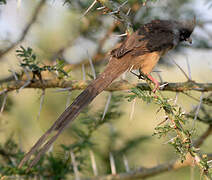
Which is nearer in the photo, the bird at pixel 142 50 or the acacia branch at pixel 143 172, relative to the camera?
the bird at pixel 142 50

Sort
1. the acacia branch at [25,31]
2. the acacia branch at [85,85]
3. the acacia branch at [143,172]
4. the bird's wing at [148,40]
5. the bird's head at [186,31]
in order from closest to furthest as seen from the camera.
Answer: the acacia branch at [85,85] → the bird's wing at [148,40] → the acacia branch at [143,172] → the acacia branch at [25,31] → the bird's head at [186,31]

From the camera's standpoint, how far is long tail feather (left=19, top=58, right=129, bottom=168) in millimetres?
2002

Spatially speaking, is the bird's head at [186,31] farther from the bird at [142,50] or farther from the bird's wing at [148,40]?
the bird's wing at [148,40]

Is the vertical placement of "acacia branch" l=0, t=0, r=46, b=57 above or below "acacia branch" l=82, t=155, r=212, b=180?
above

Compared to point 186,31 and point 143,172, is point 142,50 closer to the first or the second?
point 186,31

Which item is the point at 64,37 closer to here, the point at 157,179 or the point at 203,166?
the point at 157,179

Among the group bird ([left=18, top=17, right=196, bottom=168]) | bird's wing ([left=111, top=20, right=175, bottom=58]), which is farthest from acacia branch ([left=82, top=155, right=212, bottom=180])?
bird's wing ([left=111, top=20, right=175, bottom=58])

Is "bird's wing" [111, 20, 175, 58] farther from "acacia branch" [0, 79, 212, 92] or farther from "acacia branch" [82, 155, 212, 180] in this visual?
"acacia branch" [82, 155, 212, 180]

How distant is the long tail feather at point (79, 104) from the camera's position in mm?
2002

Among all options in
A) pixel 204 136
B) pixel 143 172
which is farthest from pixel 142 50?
pixel 143 172

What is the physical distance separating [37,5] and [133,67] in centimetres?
149

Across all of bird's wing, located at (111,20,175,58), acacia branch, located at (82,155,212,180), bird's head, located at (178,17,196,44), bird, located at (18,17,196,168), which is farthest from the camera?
bird's head, located at (178,17,196,44)

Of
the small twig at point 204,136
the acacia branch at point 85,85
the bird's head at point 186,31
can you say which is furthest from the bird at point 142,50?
the small twig at point 204,136

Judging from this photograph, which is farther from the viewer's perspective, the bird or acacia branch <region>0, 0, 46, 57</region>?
acacia branch <region>0, 0, 46, 57</region>
